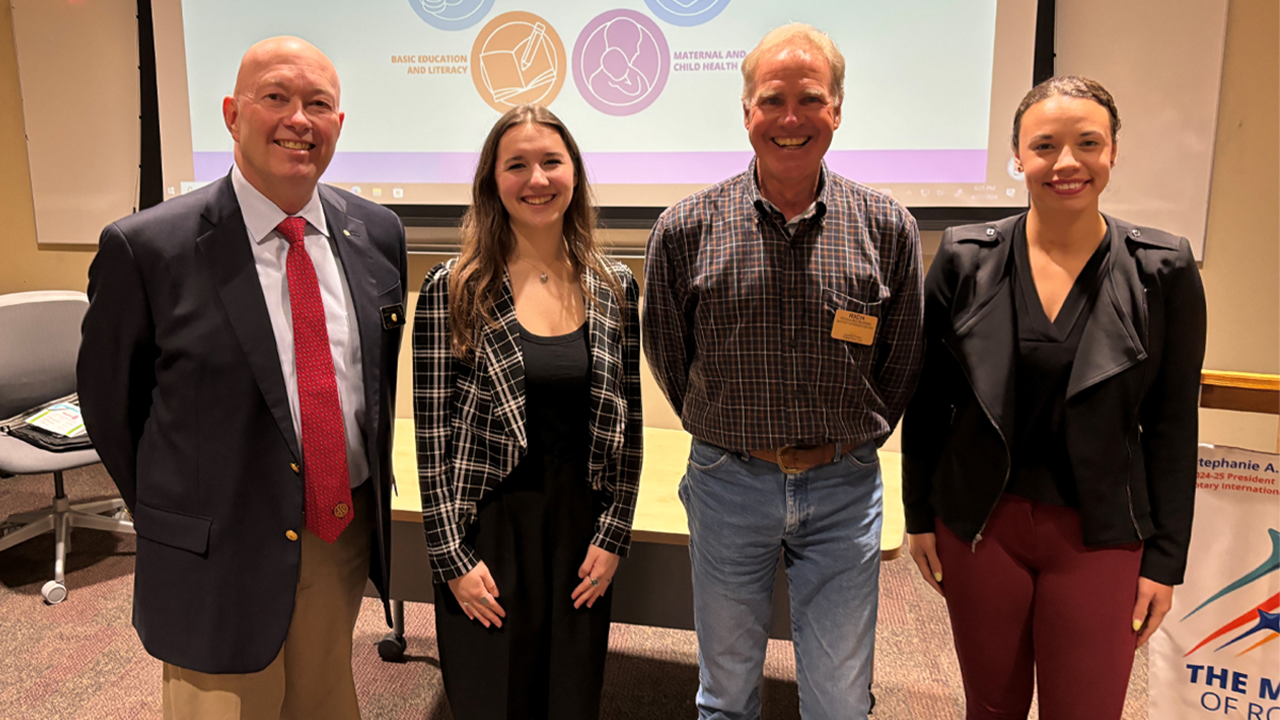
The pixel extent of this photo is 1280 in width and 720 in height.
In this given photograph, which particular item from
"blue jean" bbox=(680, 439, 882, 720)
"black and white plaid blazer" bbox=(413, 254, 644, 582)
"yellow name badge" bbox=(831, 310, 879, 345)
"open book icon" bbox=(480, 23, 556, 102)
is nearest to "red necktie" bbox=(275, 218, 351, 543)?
"black and white plaid blazer" bbox=(413, 254, 644, 582)

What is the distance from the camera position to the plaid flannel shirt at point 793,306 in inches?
54.3

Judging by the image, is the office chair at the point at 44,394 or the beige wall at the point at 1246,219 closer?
the beige wall at the point at 1246,219

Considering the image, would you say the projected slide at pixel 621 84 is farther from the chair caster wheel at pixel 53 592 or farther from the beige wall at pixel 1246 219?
the chair caster wheel at pixel 53 592

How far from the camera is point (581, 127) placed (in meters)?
3.08

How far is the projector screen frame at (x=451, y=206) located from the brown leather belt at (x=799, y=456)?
174 cm

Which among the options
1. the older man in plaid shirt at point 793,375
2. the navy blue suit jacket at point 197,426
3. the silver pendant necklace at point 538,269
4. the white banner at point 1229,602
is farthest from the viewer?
the white banner at point 1229,602

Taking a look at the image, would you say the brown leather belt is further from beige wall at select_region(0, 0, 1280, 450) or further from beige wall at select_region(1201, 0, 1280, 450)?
beige wall at select_region(1201, 0, 1280, 450)

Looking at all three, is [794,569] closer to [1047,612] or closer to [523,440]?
[1047,612]

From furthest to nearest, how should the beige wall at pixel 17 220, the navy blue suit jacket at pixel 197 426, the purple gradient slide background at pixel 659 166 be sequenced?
the beige wall at pixel 17 220 < the purple gradient slide background at pixel 659 166 < the navy blue suit jacket at pixel 197 426

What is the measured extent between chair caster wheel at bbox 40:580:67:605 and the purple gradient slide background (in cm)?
181

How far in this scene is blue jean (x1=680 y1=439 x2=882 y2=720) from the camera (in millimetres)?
1399

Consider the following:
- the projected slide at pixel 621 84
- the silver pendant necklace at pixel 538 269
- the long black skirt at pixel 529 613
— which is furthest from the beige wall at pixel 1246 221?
the long black skirt at pixel 529 613

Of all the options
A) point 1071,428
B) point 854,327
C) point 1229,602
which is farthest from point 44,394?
point 1229,602

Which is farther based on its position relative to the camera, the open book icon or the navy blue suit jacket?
the open book icon
